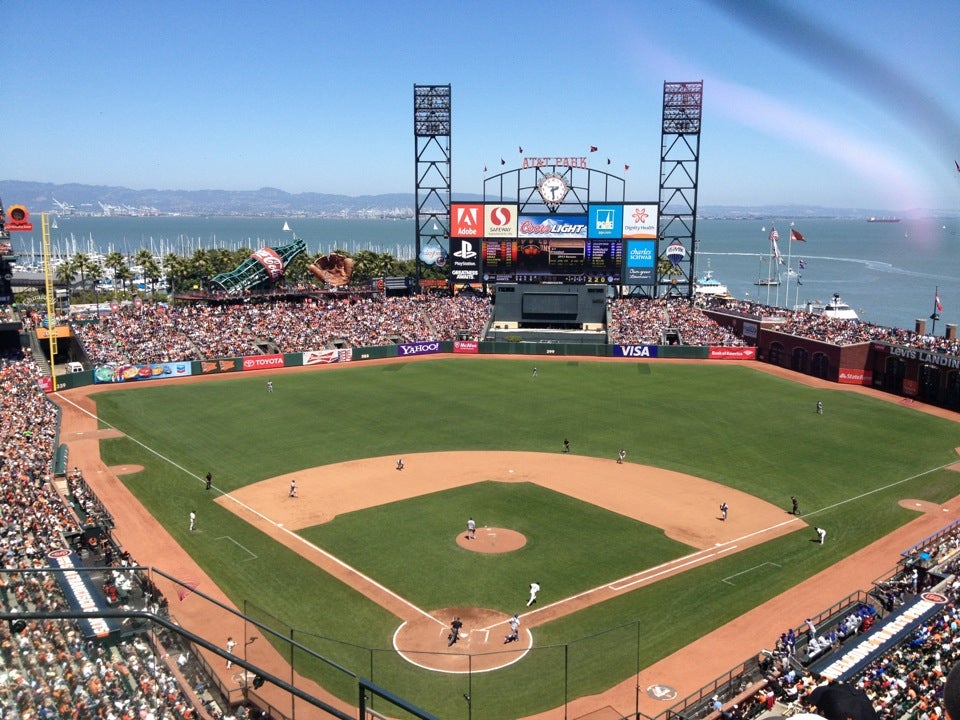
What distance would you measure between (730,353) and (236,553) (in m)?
55.5

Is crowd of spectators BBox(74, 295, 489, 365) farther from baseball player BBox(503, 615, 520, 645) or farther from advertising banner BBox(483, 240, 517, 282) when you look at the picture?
baseball player BBox(503, 615, 520, 645)

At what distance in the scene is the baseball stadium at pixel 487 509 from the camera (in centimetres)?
1777

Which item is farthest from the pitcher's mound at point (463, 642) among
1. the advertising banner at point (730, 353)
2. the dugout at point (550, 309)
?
the dugout at point (550, 309)

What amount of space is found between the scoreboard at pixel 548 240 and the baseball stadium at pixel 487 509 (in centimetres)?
42

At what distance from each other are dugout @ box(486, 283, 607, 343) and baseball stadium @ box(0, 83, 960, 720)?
0.34 metres

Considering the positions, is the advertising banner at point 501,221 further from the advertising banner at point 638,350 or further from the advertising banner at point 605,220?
the advertising banner at point 638,350

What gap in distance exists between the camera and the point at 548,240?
7931 cm

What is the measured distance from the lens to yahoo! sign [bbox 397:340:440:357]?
73938mm

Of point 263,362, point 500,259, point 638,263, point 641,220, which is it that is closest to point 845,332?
point 638,263

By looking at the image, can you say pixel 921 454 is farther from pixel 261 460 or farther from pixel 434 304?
pixel 434 304

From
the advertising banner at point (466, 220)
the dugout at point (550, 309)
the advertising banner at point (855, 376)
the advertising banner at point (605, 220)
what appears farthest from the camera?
the advertising banner at point (466, 220)

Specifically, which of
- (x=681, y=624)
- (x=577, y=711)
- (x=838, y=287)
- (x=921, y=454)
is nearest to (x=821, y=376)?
(x=921, y=454)

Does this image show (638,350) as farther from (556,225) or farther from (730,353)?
(556,225)

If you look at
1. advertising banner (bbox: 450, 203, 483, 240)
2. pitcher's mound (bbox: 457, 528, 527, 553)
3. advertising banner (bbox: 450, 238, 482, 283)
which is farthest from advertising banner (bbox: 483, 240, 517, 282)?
pitcher's mound (bbox: 457, 528, 527, 553)
